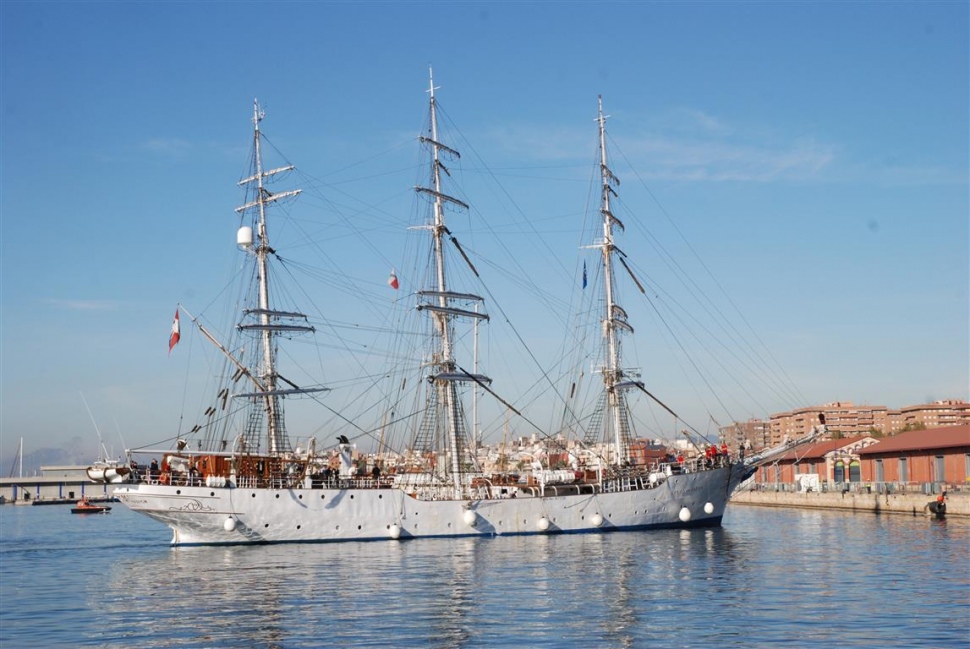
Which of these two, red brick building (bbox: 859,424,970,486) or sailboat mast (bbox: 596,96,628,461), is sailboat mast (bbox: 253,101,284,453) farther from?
red brick building (bbox: 859,424,970,486)

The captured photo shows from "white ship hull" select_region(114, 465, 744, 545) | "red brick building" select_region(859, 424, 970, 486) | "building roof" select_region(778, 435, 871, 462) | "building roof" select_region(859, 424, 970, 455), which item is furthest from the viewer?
"building roof" select_region(778, 435, 871, 462)

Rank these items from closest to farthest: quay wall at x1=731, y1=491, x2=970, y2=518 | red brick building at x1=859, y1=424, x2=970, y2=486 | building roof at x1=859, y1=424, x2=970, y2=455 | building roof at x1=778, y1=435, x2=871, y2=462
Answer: quay wall at x1=731, y1=491, x2=970, y2=518 → red brick building at x1=859, y1=424, x2=970, y2=486 → building roof at x1=859, y1=424, x2=970, y2=455 → building roof at x1=778, y1=435, x2=871, y2=462

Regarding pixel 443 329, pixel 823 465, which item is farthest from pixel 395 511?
pixel 823 465

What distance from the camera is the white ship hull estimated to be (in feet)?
165

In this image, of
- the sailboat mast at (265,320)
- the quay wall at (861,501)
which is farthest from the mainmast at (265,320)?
the quay wall at (861,501)

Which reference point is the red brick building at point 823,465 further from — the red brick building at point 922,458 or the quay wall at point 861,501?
the red brick building at point 922,458

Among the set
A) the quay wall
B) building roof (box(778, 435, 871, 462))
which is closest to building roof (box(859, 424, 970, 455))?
the quay wall

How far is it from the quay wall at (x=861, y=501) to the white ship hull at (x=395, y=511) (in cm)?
1368

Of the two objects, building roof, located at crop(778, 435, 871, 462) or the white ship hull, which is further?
building roof, located at crop(778, 435, 871, 462)

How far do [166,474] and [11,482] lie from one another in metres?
152

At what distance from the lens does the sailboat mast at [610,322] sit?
63.7 m

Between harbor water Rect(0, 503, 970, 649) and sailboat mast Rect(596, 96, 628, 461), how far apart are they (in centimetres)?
1365

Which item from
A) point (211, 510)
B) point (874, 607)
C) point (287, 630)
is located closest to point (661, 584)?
point (874, 607)

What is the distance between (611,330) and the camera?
2581 inches
